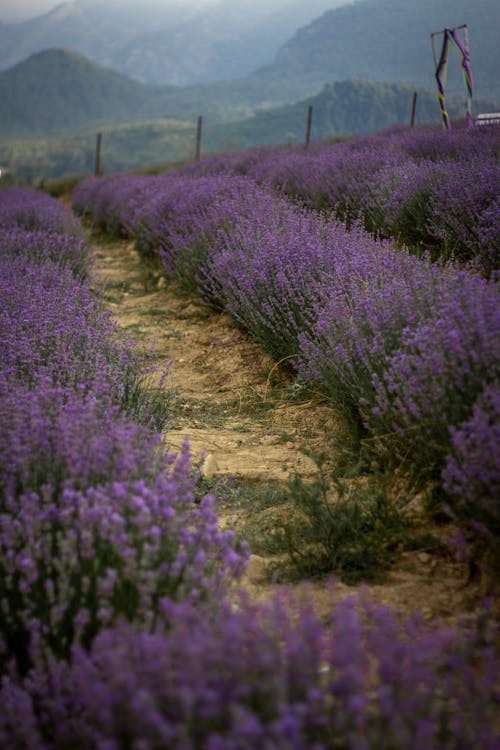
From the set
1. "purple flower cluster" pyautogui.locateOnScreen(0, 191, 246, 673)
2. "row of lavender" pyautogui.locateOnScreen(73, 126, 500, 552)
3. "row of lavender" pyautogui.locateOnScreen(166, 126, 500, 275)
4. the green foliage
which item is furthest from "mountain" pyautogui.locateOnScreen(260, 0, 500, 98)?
"purple flower cluster" pyautogui.locateOnScreen(0, 191, 246, 673)

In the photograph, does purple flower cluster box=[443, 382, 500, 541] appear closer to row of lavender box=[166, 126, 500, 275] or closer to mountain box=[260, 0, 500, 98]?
row of lavender box=[166, 126, 500, 275]

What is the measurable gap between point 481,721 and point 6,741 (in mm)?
831

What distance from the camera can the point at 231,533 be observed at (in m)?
1.49

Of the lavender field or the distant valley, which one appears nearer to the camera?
the lavender field

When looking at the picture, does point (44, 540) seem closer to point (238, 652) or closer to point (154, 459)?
point (154, 459)

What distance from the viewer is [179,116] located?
148 m

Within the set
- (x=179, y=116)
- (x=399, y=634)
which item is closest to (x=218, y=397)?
(x=399, y=634)

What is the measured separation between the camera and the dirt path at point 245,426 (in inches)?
78.6

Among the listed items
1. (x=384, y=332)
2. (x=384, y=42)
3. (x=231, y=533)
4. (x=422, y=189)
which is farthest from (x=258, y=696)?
(x=384, y=42)

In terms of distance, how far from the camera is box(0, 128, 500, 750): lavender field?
1015 millimetres

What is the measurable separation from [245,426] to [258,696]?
8.07 ft

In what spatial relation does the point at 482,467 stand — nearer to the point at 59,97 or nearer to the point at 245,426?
the point at 245,426

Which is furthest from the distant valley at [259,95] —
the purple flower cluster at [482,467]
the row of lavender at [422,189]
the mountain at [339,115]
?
the purple flower cluster at [482,467]

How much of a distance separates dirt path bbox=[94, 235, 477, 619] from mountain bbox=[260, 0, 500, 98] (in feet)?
366
